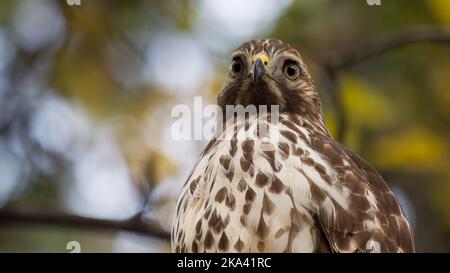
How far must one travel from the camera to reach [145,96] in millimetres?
7395

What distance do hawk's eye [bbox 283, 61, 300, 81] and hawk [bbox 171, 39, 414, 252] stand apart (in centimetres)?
27

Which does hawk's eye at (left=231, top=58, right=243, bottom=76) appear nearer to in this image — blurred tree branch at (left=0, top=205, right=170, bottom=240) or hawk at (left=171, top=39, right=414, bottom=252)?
hawk at (left=171, top=39, right=414, bottom=252)

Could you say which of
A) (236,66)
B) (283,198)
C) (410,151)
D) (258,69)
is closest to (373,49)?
(410,151)

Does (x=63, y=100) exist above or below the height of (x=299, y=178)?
above

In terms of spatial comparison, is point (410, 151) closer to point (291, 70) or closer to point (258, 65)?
point (291, 70)

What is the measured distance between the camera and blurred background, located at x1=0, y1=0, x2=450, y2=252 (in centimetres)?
689

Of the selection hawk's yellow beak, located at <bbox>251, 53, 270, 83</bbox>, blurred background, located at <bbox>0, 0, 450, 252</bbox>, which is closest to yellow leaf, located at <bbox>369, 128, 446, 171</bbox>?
blurred background, located at <bbox>0, 0, 450, 252</bbox>

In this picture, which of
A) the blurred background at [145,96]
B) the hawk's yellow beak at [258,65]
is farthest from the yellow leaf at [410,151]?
the hawk's yellow beak at [258,65]

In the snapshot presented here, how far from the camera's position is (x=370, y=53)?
609cm

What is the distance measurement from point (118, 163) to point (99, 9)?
137 centimetres

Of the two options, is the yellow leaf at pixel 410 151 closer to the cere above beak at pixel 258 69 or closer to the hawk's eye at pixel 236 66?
the hawk's eye at pixel 236 66
